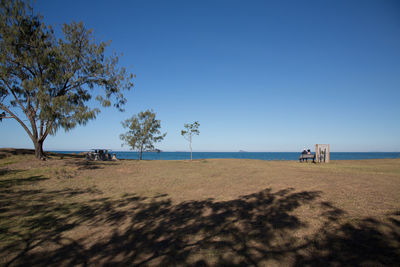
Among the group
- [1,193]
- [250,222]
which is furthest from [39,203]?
[250,222]

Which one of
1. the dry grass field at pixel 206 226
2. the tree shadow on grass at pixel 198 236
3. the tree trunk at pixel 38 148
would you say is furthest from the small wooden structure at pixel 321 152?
the tree trunk at pixel 38 148

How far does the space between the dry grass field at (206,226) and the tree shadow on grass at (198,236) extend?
0.02 m

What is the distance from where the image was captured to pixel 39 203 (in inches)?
304

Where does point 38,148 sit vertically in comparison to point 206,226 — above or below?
above

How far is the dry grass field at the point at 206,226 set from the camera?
4.03m

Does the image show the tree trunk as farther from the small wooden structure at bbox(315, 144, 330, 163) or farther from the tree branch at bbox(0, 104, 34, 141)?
the small wooden structure at bbox(315, 144, 330, 163)

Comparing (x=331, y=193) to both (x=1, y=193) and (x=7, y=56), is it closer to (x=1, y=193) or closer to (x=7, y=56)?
(x=1, y=193)

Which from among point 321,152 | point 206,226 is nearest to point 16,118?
point 206,226

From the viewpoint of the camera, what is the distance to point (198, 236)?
4941mm

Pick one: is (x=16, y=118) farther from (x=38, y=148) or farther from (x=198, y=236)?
(x=198, y=236)

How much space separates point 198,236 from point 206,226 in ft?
1.85

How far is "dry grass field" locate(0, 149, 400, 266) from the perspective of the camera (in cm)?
403

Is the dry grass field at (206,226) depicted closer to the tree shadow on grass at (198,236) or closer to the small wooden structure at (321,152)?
the tree shadow on grass at (198,236)

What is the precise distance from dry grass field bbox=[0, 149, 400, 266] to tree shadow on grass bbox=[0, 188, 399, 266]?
2 centimetres
